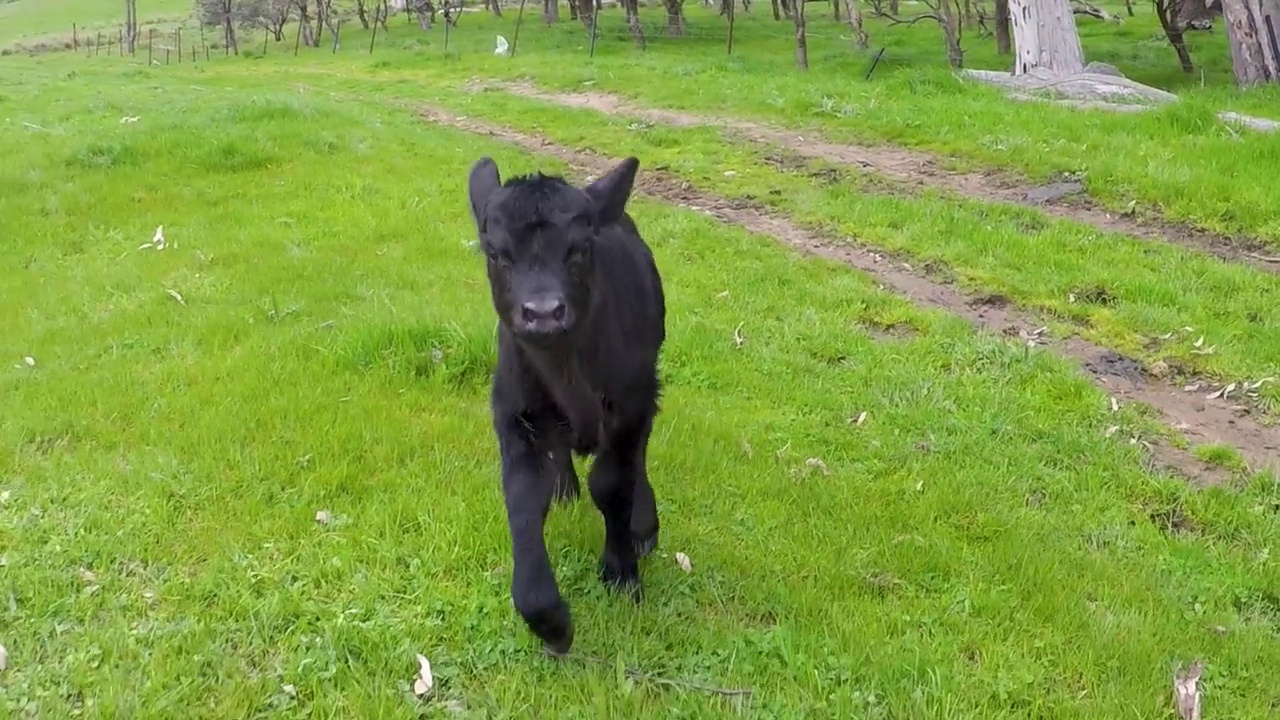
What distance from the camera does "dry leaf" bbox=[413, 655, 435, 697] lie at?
12.3 ft

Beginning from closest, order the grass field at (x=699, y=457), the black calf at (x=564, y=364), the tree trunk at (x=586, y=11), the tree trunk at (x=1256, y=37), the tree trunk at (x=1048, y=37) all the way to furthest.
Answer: the black calf at (x=564, y=364), the grass field at (x=699, y=457), the tree trunk at (x=1256, y=37), the tree trunk at (x=1048, y=37), the tree trunk at (x=586, y=11)

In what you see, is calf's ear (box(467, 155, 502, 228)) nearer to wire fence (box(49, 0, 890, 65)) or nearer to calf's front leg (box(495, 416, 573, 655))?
→ calf's front leg (box(495, 416, 573, 655))

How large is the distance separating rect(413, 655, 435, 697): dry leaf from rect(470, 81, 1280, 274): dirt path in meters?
7.81

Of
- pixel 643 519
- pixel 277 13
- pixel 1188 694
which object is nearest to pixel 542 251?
pixel 643 519

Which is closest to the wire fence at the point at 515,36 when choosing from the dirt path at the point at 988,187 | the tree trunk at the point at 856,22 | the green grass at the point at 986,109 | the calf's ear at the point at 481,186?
the tree trunk at the point at 856,22

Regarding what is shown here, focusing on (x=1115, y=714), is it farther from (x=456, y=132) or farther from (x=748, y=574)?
(x=456, y=132)

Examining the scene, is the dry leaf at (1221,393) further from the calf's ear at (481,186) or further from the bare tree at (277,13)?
the bare tree at (277,13)

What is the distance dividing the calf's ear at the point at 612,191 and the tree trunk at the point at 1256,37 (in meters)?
15.6

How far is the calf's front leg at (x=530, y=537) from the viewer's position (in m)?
3.61

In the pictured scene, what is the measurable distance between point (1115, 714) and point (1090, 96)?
13607 millimetres

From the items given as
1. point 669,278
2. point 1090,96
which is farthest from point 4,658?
point 1090,96

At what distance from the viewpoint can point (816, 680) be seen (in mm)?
3801

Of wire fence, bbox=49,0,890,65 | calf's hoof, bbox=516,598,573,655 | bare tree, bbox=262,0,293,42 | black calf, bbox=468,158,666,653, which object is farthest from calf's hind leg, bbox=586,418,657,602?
bare tree, bbox=262,0,293,42

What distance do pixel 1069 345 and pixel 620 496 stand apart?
14.8ft
